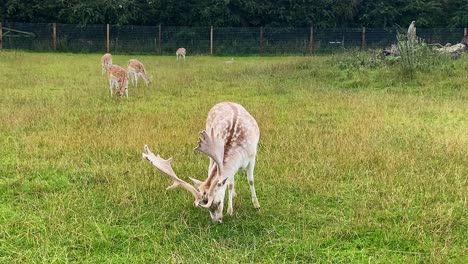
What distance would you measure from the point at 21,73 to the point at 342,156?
11258mm

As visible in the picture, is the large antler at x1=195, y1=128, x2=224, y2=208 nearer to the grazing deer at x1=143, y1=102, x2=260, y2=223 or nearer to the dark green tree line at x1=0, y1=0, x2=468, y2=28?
the grazing deer at x1=143, y1=102, x2=260, y2=223

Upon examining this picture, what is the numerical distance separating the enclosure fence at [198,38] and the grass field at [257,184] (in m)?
16.0

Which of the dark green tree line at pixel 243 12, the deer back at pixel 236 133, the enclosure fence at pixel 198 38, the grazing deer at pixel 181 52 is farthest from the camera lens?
the dark green tree line at pixel 243 12

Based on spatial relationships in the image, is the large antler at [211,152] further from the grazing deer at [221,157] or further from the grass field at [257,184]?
the grass field at [257,184]

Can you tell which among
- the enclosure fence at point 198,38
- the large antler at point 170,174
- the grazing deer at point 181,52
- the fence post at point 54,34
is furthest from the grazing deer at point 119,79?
the fence post at point 54,34

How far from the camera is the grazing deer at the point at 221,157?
3.94 m

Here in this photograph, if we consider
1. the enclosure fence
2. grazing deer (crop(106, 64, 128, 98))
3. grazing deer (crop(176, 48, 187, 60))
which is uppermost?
the enclosure fence

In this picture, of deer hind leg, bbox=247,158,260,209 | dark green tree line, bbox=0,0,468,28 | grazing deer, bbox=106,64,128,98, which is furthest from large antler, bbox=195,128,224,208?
dark green tree line, bbox=0,0,468,28

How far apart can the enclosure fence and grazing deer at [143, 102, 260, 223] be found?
2136cm

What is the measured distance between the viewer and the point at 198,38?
87.0 feet

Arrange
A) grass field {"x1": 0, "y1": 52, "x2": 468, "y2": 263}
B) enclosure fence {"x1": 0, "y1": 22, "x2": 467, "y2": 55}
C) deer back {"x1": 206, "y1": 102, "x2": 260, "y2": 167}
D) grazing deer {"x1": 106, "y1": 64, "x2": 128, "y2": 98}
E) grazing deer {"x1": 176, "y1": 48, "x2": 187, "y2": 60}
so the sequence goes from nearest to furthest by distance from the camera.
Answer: grass field {"x1": 0, "y1": 52, "x2": 468, "y2": 263}
deer back {"x1": 206, "y1": 102, "x2": 260, "y2": 167}
grazing deer {"x1": 106, "y1": 64, "x2": 128, "y2": 98}
grazing deer {"x1": 176, "y1": 48, "x2": 187, "y2": 60}
enclosure fence {"x1": 0, "y1": 22, "x2": 467, "y2": 55}

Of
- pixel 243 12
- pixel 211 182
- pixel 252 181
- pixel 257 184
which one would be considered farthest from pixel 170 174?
pixel 243 12

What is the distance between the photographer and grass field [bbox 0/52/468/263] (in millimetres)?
3896

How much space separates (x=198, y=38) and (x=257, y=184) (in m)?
22.1
